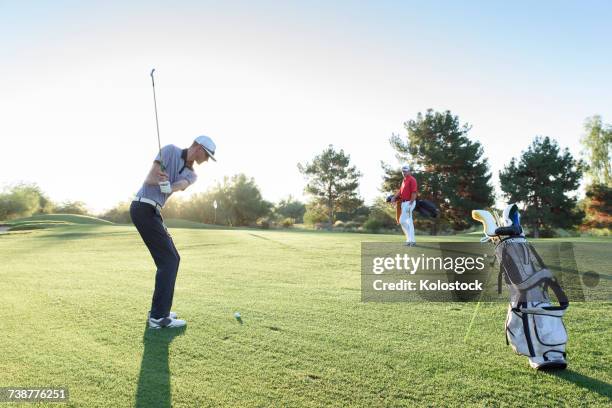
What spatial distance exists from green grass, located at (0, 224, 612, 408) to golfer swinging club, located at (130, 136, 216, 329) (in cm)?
34

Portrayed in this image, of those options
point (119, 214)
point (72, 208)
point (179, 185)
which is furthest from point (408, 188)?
point (72, 208)

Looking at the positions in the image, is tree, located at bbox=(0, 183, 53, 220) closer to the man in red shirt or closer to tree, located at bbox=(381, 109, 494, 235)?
tree, located at bbox=(381, 109, 494, 235)

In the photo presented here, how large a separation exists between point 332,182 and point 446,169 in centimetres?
2092

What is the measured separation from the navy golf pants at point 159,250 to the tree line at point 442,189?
4282 centimetres

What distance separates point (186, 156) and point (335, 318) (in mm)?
2778

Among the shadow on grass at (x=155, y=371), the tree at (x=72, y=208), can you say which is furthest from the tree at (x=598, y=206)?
the tree at (x=72, y=208)

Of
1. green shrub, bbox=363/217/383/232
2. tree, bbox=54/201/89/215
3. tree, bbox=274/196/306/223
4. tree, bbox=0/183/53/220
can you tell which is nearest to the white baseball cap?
green shrub, bbox=363/217/383/232

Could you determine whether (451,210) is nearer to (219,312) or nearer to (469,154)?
(469,154)

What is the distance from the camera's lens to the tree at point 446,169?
46.7 metres

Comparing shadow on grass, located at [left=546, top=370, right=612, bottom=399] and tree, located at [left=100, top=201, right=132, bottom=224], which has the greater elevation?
tree, located at [left=100, top=201, right=132, bottom=224]

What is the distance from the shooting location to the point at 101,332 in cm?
485

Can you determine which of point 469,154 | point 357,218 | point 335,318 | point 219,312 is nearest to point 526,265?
point 335,318

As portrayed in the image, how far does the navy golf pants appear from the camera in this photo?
5.05 m

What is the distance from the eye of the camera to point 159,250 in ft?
17.1
